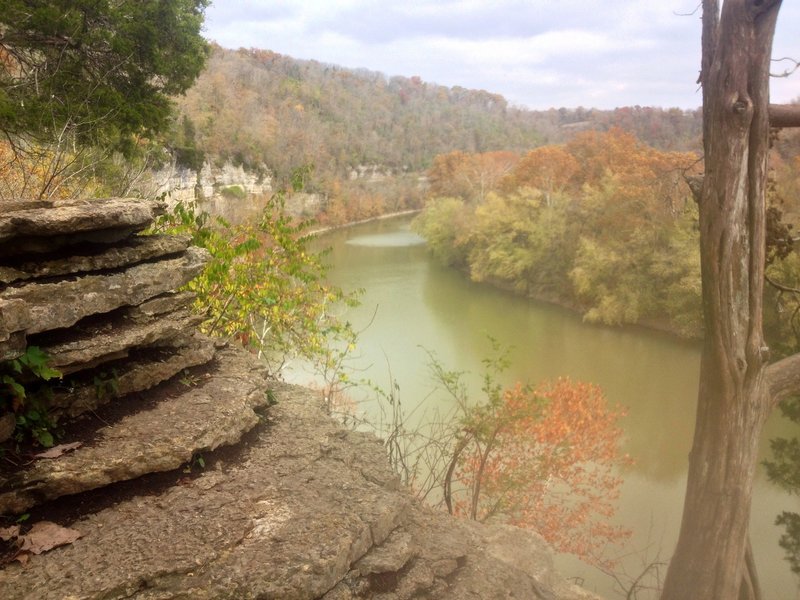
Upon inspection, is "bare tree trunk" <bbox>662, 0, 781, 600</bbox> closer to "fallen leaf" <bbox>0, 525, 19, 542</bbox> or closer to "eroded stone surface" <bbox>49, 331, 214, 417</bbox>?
"eroded stone surface" <bbox>49, 331, 214, 417</bbox>

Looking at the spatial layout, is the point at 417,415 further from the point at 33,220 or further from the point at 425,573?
the point at 33,220

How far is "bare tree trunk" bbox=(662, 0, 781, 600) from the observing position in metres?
3.88

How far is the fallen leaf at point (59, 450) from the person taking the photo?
2656 mm

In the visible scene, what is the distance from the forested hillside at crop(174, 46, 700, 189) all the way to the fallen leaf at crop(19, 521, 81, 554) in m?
23.3

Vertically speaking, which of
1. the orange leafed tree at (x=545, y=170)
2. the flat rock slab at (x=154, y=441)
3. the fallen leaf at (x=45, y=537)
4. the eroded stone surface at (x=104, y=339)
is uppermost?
the orange leafed tree at (x=545, y=170)

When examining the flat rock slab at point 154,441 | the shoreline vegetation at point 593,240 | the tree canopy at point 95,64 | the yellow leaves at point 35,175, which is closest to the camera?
the flat rock slab at point 154,441

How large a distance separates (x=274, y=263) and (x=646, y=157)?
1961 cm

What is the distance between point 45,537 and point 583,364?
46.8ft

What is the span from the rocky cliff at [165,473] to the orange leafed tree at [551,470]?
4.00m

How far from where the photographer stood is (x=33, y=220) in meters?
2.71

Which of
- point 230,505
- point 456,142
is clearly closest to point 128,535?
point 230,505

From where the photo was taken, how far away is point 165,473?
2957 millimetres

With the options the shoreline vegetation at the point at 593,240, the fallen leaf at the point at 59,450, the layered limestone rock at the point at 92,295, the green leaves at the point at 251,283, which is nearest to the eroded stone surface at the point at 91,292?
the layered limestone rock at the point at 92,295

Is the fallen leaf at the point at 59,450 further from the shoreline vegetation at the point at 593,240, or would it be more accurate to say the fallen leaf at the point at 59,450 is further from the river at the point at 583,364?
the shoreline vegetation at the point at 593,240
